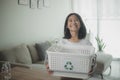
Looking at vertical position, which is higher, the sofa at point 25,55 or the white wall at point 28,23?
the white wall at point 28,23

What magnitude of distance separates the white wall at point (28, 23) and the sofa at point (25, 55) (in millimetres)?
224

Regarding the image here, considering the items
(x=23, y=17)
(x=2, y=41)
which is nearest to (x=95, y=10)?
(x=23, y=17)

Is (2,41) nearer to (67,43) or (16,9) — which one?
(16,9)

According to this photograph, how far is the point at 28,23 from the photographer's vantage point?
14.8ft

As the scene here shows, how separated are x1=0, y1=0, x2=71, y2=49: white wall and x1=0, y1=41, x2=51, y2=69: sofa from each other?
0.22m

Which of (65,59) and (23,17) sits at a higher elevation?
(23,17)

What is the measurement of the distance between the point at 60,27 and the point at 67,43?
4.40 meters

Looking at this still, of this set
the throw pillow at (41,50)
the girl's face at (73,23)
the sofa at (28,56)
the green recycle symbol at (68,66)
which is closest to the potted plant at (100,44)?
the sofa at (28,56)

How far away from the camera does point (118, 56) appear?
617cm

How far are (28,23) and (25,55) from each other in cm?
91

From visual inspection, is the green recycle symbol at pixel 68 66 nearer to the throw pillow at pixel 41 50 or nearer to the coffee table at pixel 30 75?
the coffee table at pixel 30 75

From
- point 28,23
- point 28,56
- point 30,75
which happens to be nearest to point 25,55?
point 28,56

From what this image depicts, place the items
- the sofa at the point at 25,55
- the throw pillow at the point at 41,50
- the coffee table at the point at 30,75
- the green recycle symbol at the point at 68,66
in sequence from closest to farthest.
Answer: the green recycle symbol at the point at 68,66
the coffee table at the point at 30,75
the sofa at the point at 25,55
the throw pillow at the point at 41,50

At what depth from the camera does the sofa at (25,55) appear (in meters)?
3.51
